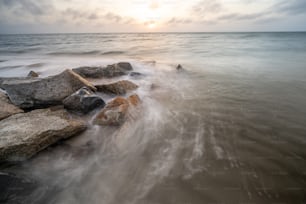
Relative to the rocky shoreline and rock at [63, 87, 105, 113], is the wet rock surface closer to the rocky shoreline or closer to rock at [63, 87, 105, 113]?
the rocky shoreline

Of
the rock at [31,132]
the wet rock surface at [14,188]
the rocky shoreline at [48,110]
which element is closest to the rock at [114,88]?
the rocky shoreline at [48,110]

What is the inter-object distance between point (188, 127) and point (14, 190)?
Result: 2920 millimetres

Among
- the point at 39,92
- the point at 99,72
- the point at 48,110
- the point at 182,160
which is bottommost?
the point at 182,160

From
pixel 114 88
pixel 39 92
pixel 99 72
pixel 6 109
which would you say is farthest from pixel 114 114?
pixel 99 72

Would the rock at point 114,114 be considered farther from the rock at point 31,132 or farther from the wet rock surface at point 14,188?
the wet rock surface at point 14,188

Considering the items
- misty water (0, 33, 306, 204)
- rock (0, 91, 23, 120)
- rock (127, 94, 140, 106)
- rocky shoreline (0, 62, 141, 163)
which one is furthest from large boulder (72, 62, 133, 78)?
misty water (0, 33, 306, 204)

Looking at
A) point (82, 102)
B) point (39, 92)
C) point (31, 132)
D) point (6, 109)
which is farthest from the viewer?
point (39, 92)

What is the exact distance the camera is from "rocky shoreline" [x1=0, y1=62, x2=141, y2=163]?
2.68 meters

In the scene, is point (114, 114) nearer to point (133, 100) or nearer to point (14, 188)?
point (133, 100)

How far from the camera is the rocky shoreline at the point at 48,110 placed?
8.79 feet

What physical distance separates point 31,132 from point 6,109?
1.56 m

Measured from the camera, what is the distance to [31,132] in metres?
2.79

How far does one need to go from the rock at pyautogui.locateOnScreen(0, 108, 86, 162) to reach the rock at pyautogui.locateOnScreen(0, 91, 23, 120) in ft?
1.51

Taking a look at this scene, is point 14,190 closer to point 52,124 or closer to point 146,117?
point 52,124
